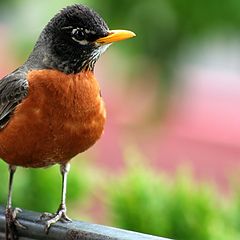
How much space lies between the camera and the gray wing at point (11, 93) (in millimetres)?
3676

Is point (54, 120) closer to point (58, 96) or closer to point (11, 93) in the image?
point (58, 96)

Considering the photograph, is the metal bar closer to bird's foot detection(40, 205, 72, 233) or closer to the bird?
bird's foot detection(40, 205, 72, 233)

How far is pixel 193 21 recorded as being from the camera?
12.7 ft

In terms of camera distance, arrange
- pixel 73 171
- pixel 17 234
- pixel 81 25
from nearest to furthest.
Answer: pixel 17 234
pixel 81 25
pixel 73 171

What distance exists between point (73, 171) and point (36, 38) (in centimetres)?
147

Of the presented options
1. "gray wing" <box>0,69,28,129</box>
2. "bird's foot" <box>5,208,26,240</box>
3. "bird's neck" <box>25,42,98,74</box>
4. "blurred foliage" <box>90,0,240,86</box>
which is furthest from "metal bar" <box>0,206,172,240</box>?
"blurred foliage" <box>90,0,240,86</box>

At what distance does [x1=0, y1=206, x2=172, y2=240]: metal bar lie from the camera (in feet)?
9.18

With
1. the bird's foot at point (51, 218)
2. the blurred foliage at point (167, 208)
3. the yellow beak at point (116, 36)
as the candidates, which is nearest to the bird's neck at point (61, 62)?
the yellow beak at point (116, 36)

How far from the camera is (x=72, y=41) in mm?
3695

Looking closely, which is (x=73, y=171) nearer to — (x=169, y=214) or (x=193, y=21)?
(x=169, y=214)

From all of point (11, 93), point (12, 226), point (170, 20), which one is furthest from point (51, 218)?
point (170, 20)

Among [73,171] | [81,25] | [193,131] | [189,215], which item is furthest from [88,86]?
[193,131]

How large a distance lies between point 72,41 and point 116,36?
10.3 inches

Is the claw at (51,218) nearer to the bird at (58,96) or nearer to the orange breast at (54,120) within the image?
the bird at (58,96)
